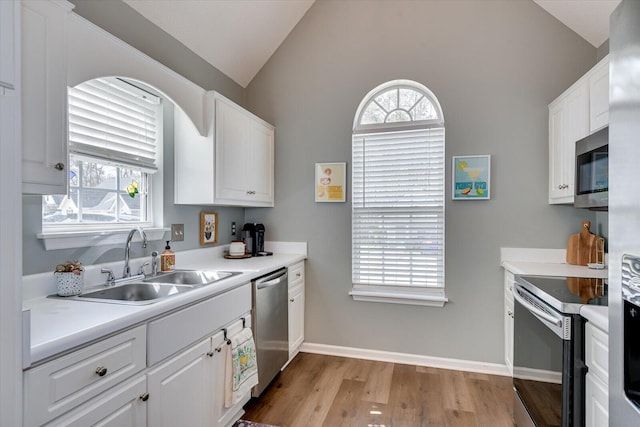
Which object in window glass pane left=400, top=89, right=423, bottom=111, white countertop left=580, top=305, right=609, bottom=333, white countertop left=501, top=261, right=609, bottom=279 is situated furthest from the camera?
window glass pane left=400, top=89, right=423, bottom=111

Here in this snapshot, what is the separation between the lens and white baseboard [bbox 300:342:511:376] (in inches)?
112

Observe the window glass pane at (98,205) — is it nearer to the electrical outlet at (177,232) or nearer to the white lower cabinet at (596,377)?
the electrical outlet at (177,232)

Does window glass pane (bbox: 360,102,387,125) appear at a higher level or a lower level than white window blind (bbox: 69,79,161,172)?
higher

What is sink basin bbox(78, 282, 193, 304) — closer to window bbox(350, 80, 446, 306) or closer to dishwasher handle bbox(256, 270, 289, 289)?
dishwasher handle bbox(256, 270, 289, 289)

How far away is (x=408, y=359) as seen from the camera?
3.02 metres

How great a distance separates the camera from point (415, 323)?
3020 millimetres

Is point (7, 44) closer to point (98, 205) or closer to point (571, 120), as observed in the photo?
point (98, 205)

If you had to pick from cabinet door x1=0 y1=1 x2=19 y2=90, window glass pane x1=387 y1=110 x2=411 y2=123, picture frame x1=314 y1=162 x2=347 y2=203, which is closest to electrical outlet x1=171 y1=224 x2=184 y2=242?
picture frame x1=314 y1=162 x2=347 y2=203

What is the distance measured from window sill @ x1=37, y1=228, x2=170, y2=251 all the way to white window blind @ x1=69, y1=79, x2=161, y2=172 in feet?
1.41

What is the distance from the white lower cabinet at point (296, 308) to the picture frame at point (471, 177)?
153cm

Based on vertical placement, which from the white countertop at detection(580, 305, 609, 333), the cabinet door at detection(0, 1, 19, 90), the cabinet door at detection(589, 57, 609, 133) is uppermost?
the cabinet door at detection(589, 57, 609, 133)

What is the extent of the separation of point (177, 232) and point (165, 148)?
24.5 inches

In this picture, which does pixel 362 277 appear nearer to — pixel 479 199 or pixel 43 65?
pixel 479 199

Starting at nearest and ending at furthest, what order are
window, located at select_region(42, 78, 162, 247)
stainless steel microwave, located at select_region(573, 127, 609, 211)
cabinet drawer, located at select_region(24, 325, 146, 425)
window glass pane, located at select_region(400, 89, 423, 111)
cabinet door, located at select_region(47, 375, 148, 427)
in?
cabinet drawer, located at select_region(24, 325, 146, 425) < cabinet door, located at select_region(47, 375, 148, 427) < stainless steel microwave, located at select_region(573, 127, 609, 211) < window, located at select_region(42, 78, 162, 247) < window glass pane, located at select_region(400, 89, 423, 111)
